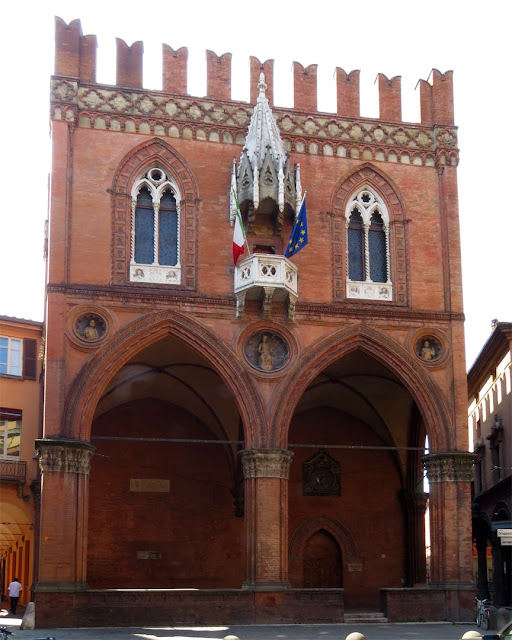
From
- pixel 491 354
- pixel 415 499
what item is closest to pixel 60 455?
pixel 415 499

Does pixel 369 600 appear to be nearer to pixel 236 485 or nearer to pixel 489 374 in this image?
pixel 236 485

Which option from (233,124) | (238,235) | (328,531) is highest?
(233,124)

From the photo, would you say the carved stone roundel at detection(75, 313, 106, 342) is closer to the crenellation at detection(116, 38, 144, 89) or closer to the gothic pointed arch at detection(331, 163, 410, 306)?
the gothic pointed arch at detection(331, 163, 410, 306)

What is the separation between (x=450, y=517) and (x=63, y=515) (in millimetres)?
10151

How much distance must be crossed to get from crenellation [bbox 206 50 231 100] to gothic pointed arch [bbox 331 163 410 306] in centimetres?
418

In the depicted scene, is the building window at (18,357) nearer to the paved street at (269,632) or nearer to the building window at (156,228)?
the building window at (156,228)

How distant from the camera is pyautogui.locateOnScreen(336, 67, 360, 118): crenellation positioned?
31.3 m

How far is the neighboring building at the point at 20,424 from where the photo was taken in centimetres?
3581

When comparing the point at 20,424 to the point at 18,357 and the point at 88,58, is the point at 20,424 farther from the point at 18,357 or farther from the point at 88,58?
the point at 88,58

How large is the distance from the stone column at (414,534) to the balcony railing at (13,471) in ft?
41.1

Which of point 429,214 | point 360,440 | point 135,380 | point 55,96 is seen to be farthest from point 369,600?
point 55,96

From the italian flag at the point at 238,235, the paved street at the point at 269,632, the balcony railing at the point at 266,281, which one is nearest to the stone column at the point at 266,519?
the paved street at the point at 269,632

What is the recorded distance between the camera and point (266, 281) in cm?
2809

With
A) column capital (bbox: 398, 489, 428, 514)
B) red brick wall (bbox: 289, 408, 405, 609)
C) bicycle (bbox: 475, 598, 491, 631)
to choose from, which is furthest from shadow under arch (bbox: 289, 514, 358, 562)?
bicycle (bbox: 475, 598, 491, 631)
